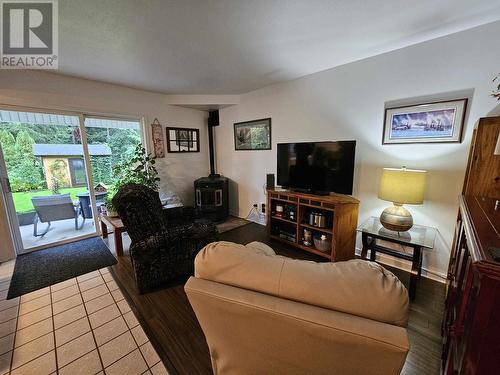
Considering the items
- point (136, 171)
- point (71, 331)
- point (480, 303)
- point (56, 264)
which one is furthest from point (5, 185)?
point (480, 303)

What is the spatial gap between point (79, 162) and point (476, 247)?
4275 millimetres

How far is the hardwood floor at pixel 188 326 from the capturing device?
4.45ft

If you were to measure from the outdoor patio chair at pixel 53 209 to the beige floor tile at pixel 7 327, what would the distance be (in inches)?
70.9

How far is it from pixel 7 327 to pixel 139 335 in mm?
1124

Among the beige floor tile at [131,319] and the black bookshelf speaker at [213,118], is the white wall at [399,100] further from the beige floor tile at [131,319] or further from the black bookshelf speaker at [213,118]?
the beige floor tile at [131,319]

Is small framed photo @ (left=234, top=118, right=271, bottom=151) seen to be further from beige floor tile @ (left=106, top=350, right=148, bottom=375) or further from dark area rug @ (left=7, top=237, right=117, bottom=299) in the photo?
beige floor tile @ (left=106, top=350, right=148, bottom=375)

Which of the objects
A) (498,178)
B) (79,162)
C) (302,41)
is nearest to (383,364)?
(498,178)

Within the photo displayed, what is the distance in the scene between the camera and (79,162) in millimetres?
3180

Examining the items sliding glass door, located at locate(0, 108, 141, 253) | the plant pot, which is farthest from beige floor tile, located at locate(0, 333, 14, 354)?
sliding glass door, located at locate(0, 108, 141, 253)

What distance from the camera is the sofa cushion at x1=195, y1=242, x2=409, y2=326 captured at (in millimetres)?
664

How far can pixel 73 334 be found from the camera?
159cm

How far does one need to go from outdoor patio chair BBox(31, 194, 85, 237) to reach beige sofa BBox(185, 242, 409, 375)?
Result: 3.42m

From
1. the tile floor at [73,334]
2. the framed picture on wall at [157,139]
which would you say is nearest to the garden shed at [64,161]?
the framed picture on wall at [157,139]

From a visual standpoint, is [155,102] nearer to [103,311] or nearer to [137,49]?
[137,49]
